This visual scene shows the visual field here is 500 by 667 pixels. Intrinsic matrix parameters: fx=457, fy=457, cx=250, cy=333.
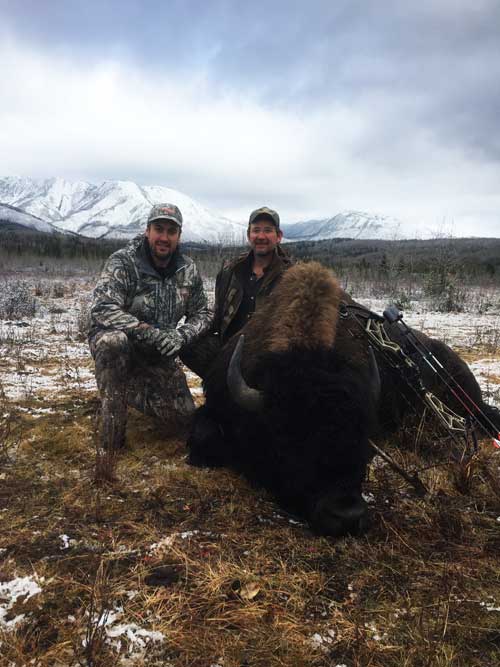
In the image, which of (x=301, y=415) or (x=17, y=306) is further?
(x=17, y=306)

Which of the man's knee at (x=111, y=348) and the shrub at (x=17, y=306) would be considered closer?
the man's knee at (x=111, y=348)

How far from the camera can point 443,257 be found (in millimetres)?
21078

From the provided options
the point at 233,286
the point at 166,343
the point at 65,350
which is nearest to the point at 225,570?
the point at 166,343

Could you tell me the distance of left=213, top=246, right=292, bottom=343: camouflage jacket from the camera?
5199 mm

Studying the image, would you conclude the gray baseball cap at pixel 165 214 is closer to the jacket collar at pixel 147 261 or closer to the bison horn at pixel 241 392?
the jacket collar at pixel 147 261

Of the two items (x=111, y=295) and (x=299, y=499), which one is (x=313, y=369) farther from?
(x=111, y=295)

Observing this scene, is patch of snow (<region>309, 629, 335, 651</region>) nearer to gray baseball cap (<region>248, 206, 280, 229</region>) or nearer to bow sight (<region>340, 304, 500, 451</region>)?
bow sight (<region>340, 304, 500, 451</region>)

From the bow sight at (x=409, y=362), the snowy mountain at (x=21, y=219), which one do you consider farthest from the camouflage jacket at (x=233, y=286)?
the snowy mountain at (x=21, y=219)

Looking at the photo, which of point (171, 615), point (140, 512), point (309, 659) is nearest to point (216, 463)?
point (140, 512)

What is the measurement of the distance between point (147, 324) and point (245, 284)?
4.55 feet

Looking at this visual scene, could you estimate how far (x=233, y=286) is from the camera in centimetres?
529

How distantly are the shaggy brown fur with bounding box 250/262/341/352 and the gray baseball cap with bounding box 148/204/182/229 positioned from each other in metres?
1.33

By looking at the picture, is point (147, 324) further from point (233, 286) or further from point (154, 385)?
point (233, 286)

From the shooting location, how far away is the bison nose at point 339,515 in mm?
2695
